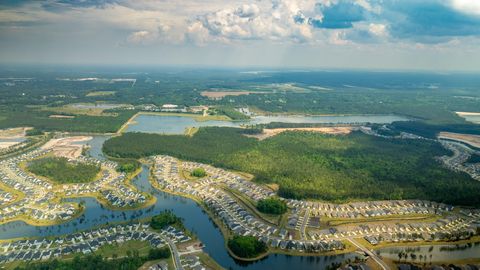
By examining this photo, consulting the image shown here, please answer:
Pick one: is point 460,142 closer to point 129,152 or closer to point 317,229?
point 317,229

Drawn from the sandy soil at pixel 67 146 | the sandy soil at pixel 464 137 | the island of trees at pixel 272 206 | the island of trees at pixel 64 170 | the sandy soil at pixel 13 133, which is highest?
the sandy soil at pixel 464 137

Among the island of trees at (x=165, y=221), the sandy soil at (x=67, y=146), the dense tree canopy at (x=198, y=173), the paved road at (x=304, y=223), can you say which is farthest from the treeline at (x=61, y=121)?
the paved road at (x=304, y=223)

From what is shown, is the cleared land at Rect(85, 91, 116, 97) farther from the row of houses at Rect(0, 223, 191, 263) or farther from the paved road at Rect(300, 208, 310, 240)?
the paved road at Rect(300, 208, 310, 240)

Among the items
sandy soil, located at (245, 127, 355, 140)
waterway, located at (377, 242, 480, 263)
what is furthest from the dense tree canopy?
sandy soil, located at (245, 127, 355, 140)

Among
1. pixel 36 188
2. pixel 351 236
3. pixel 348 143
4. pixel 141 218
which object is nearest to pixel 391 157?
pixel 348 143

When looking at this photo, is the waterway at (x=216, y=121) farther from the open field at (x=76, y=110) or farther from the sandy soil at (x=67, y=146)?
the sandy soil at (x=67, y=146)

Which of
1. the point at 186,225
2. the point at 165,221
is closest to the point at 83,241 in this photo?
the point at 165,221
